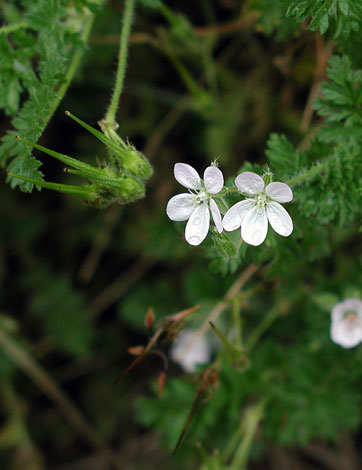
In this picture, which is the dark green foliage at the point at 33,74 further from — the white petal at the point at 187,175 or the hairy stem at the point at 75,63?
the white petal at the point at 187,175

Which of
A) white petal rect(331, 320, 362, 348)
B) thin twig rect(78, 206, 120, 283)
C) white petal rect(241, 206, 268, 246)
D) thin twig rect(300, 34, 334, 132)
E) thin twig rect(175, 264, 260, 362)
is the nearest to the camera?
white petal rect(241, 206, 268, 246)

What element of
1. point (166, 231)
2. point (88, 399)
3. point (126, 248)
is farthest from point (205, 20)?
point (88, 399)

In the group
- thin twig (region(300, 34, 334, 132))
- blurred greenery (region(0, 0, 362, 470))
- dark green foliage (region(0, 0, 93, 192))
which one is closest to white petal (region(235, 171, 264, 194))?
blurred greenery (region(0, 0, 362, 470))

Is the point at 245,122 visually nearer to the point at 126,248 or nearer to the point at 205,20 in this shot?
the point at 205,20

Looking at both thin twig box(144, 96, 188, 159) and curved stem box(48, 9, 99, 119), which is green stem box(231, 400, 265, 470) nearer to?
thin twig box(144, 96, 188, 159)

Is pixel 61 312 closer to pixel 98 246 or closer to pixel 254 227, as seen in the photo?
pixel 98 246

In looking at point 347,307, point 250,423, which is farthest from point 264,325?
point 347,307
